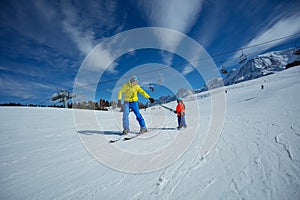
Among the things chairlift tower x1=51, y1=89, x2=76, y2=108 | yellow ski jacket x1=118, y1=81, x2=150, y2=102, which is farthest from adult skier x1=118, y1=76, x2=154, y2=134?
chairlift tower x1=51, y1=89, x2=76, y2=108

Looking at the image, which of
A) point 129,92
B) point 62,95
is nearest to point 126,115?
point 129,92

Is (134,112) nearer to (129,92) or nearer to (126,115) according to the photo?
(126,115)

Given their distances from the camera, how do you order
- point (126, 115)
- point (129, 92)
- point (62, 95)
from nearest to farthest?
point (126, 115) → point (129, 92) → point (62, 95)

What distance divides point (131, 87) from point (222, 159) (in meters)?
4.14

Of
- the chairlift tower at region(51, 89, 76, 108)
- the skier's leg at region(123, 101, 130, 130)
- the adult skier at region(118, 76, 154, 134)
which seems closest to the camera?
the skier's leg at region(123, 101, 130, 130)

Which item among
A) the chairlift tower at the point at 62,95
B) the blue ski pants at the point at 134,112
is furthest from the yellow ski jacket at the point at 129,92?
the chairlift tower at the point at 62,95

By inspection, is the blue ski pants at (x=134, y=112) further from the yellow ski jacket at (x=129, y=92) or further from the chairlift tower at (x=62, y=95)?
the chairlift tower at (x=62, y=95)

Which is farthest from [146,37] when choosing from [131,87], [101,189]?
[101,189]

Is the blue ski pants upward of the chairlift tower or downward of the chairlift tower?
downward

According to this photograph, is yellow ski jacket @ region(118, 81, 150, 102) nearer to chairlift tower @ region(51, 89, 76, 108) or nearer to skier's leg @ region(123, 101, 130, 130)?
skier's leg @ region(123, 101, 130, 130)

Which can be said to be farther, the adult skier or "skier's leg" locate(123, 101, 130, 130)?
the adult skier

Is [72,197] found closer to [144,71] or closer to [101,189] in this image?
[101,189]

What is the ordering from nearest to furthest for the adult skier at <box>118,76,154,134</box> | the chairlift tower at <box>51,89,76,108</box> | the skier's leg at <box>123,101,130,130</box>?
the skier's leg at <box>123,101,130,130</box>, the adult skier at <box>118,76,154,134</box>, the chairlift tower at <box>51,89,76,108</box>

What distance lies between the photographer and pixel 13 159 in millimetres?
3168
